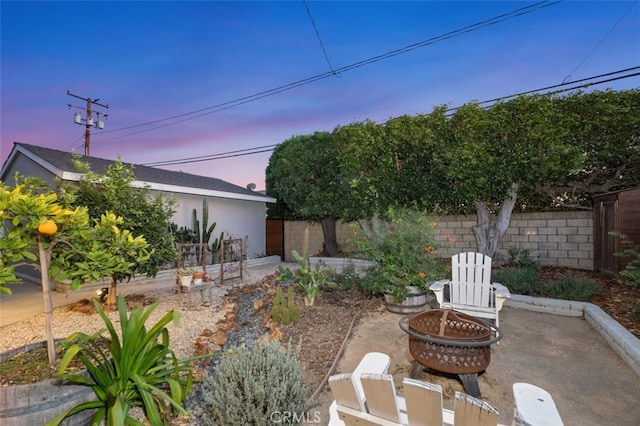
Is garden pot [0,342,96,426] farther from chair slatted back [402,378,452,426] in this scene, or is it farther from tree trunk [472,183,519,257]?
tree trunk [472,183,519,257]

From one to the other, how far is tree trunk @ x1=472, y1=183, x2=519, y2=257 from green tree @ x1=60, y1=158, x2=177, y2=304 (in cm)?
662

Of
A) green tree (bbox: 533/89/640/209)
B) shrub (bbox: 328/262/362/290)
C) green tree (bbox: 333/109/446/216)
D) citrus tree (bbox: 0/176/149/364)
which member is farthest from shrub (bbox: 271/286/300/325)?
green tree (bbox: 533/89/640/209)

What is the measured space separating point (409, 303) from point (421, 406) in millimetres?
3730

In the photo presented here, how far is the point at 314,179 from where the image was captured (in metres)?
10.6

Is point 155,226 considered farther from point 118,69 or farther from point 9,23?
point 118,69

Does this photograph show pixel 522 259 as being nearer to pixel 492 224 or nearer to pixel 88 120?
pixel 492 224

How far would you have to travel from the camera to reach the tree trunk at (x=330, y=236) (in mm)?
11328

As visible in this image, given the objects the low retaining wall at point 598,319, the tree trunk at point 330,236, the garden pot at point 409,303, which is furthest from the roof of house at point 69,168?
the low retaining wall at point 598,319

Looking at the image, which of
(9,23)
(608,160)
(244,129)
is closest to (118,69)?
(9,23)

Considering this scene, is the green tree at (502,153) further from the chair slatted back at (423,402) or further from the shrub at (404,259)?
the chair slatted back at (423,402)

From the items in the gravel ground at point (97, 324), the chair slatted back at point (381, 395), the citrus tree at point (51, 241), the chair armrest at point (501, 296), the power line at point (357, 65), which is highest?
the power line at point (357, 65)

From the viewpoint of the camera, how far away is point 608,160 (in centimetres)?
641

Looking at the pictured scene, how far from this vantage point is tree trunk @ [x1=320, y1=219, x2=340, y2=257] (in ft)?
37.2

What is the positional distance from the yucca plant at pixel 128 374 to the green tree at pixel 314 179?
25.2 feet
